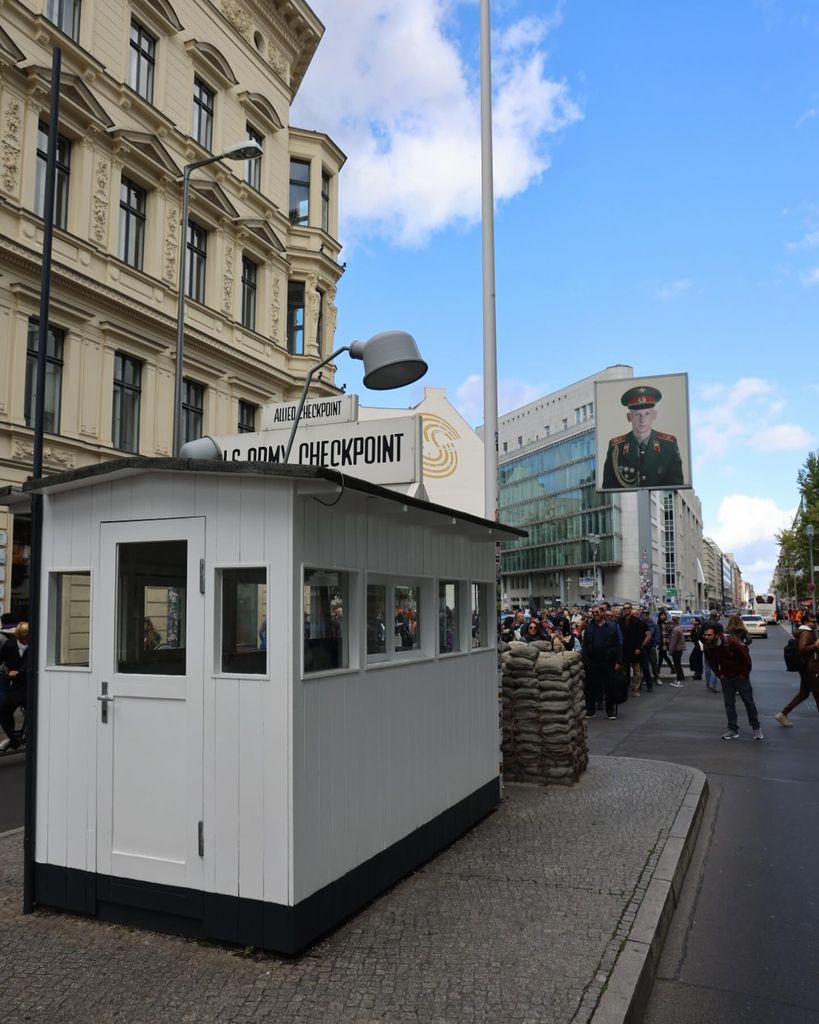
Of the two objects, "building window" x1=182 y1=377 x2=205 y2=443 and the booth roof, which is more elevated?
"building window" x1=182 y1=377 x2=205 y2=443

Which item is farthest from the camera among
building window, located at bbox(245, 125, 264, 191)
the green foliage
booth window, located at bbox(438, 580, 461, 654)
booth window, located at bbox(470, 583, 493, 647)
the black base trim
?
the green foliage

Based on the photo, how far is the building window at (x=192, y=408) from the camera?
26.2 m

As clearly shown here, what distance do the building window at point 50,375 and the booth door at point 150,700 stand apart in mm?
16921

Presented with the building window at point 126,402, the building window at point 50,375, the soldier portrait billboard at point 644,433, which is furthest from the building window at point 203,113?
the soldier portrait billboard at point 644,433

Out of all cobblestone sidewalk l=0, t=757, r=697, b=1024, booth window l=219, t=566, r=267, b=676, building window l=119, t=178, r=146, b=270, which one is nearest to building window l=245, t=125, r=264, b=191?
building window l=119, t=178, r=146, b=270

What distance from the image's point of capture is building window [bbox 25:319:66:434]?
806 inches

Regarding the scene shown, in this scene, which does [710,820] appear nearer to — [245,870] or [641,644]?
[245,870]

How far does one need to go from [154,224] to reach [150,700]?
74.6ft

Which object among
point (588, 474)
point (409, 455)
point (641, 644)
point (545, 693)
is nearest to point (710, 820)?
point (545, 693)

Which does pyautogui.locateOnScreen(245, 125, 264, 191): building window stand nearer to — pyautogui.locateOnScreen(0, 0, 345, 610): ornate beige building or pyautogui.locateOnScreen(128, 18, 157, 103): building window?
pyautogui.locateOnScreen(0, 0, 345, 610): ornate beige building

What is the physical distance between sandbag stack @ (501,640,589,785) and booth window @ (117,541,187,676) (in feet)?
15.2

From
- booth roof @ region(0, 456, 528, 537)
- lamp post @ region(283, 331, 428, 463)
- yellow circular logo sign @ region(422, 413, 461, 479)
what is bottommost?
booth roof @ region(0, 456, 528, 537)

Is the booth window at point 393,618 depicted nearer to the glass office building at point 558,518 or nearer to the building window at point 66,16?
the building window at point 66,16

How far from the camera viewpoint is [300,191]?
33312 millimetres
